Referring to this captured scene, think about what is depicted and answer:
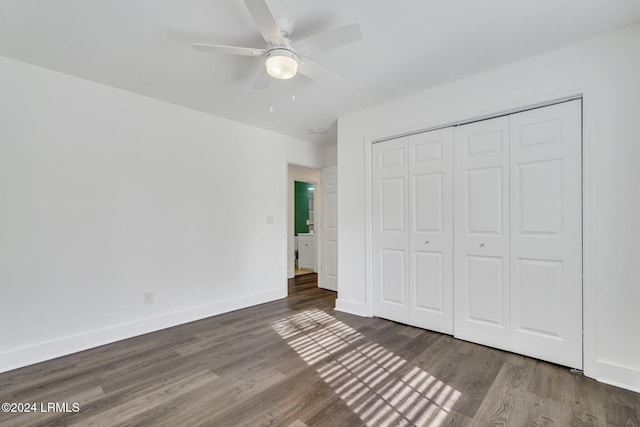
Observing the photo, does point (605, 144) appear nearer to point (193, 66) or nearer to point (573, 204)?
point (573, 204)

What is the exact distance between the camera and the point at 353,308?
3574 millimetres

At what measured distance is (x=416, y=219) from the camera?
10.2 feet

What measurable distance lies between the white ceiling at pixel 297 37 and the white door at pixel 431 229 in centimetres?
63

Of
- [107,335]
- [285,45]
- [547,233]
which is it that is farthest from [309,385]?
[285,45]

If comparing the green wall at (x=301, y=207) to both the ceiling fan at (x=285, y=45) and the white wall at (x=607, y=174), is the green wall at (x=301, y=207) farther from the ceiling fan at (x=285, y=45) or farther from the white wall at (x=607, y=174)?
the white wall at (x=607, y=174)

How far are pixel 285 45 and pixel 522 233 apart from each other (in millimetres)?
2377

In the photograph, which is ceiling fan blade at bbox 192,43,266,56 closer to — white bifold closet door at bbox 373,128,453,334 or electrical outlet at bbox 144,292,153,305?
white bifold closet door at bbox 373,128,453,334

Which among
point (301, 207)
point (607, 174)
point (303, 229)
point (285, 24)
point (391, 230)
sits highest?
point (285, 24)

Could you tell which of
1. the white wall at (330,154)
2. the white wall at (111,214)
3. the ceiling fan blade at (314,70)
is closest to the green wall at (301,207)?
the white wall at (330,154)

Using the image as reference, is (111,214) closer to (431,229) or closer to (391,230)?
(391,230)

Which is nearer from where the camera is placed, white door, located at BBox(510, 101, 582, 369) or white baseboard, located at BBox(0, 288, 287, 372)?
white door, located at BBox(510, 101, 582, 369)

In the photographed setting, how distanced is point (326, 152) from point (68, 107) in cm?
338

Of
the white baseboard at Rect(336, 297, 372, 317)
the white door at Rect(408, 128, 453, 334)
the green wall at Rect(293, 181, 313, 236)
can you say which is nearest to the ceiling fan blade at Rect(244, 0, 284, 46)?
the white door at Rect(408, 128, 453, 334)

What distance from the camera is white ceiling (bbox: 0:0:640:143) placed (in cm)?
179
